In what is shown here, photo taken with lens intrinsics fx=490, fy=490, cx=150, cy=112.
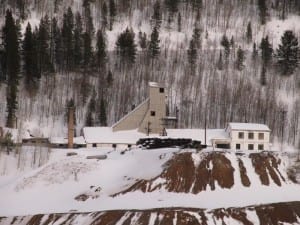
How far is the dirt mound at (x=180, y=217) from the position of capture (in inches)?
1394

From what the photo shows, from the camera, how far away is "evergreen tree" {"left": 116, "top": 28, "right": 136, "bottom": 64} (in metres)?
90.2

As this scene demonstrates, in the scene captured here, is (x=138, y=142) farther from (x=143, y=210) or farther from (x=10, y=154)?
(x=143, y=210)

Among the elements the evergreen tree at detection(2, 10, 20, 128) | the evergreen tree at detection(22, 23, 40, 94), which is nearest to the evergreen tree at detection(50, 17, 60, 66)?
the evergreen tree at detection(22, 23, 40, 94)

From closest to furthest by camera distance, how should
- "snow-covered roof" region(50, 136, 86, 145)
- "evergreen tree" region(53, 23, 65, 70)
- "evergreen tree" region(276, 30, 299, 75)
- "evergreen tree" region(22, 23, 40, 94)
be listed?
1. "snow-covered roof" region(50, 136, 86, 145)
2. "evergreen tree" region(22, 23, 40, 94)
3. "evergreen tree" region(53, 23, 65, 70)
4. "evergreen tree" region(276, 30, 299, 75)

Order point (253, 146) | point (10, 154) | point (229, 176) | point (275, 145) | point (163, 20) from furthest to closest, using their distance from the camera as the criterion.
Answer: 1. point (163, 20)
2. point (275, 145)
3. point (253, 146)
4. point (10, 154)
5. point (229, 176)

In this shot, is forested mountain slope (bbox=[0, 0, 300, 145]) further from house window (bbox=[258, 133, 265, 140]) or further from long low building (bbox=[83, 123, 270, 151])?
house window (bbox=[258, 133, 265, 140])

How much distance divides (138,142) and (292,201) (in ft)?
78.3

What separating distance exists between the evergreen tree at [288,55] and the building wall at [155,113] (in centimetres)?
3167

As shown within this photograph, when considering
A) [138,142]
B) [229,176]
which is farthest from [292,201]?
[138,142]

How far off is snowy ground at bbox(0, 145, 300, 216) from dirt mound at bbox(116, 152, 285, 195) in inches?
19.9

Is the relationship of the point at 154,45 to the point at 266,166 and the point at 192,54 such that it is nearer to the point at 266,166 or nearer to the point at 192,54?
the point at 192,54

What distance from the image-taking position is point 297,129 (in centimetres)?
7775

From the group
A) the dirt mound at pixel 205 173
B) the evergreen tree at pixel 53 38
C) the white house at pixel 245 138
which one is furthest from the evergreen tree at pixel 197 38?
the dirt mound at pixel 205 173

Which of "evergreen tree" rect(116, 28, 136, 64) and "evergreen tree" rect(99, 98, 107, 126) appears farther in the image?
"evergreen tree" rect(116, 28, 136, 64)
